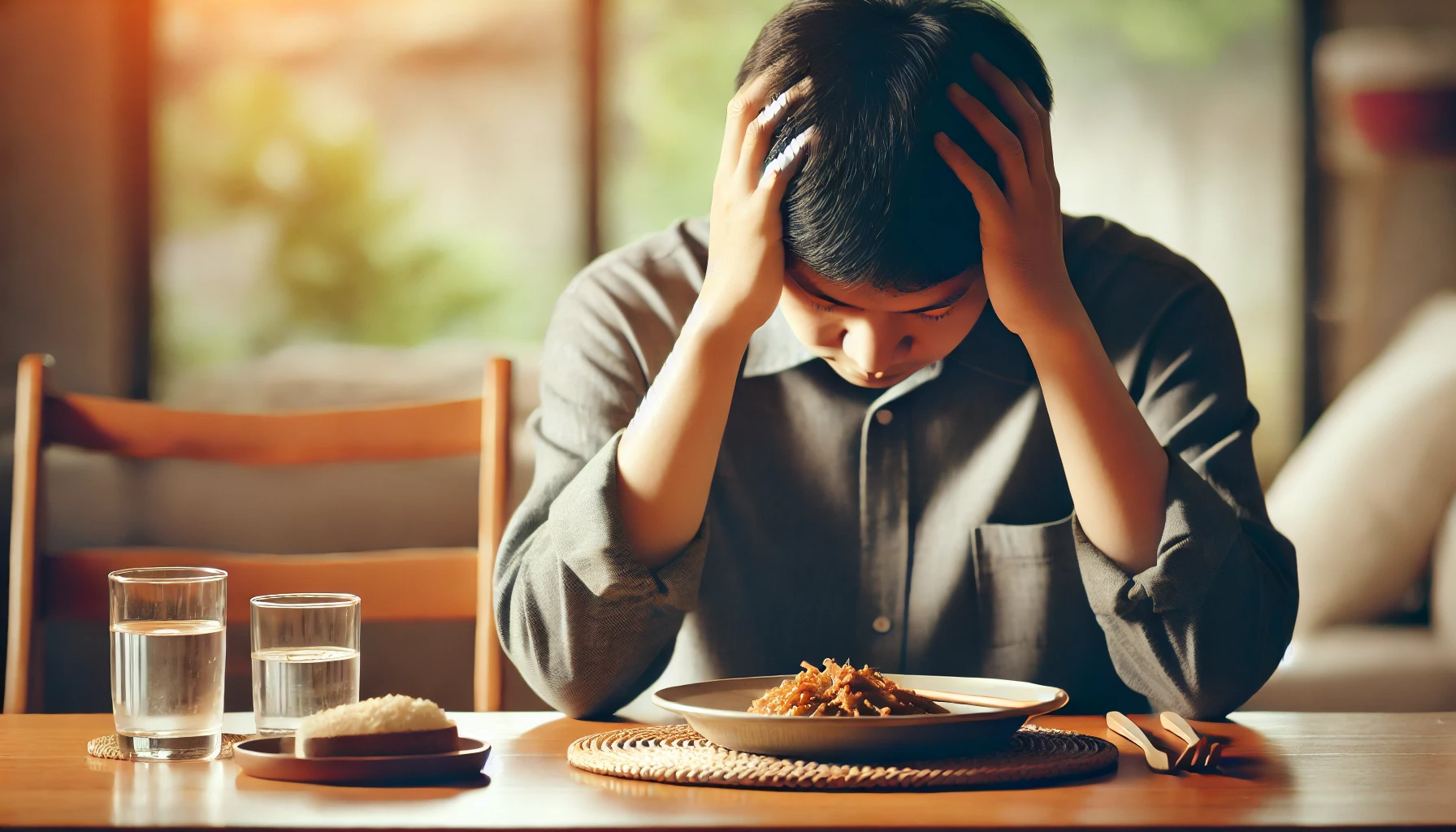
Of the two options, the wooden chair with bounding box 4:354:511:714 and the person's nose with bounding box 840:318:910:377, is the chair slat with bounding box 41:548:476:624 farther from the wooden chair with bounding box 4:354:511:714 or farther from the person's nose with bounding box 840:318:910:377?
the person's nose with bounding box 840:318:910:377

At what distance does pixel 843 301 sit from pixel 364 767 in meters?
0.45

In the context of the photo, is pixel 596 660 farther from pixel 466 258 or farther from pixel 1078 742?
pixel 466 258

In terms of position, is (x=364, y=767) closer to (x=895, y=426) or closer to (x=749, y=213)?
(x=749, y=213)

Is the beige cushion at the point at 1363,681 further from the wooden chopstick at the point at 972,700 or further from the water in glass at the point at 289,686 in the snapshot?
the water in glass at the point at 289,686

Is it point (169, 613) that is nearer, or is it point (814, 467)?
point (169, 613)

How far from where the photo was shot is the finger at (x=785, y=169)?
2.98ft

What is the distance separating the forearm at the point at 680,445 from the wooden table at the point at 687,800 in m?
0.20

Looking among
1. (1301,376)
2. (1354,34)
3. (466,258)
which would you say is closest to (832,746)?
(466,258)

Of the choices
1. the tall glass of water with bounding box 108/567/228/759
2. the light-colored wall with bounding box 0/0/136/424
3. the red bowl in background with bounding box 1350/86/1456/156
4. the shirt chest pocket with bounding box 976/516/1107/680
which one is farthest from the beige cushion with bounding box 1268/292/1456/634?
the light-colored wall with bounding box 0/0/136/424

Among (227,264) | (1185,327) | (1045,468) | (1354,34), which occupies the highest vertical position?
(1354,34)

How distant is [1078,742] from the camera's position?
82cm

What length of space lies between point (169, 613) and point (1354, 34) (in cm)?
298

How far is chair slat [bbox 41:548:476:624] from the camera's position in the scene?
1218mm

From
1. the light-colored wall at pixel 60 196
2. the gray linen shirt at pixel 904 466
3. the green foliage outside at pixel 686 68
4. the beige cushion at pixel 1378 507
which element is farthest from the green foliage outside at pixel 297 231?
the beige cushion at pixel 1378 507
